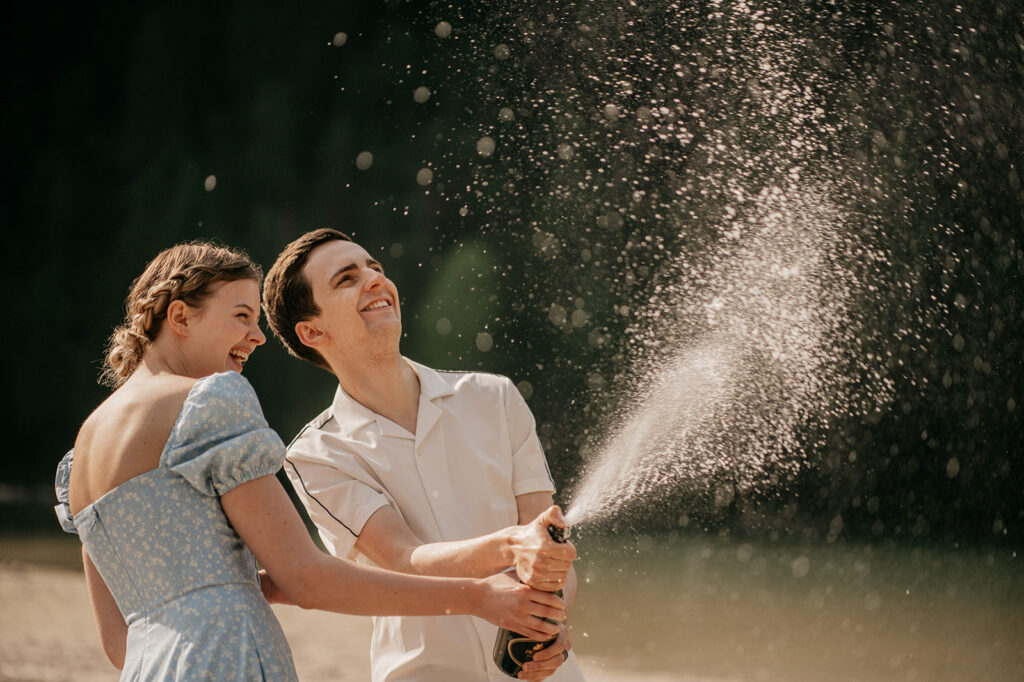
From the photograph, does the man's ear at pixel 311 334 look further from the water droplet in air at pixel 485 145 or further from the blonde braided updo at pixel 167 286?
the water droplet in air at pixel 485 145

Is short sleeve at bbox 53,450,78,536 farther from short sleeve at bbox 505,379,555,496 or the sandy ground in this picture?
the sandy ground

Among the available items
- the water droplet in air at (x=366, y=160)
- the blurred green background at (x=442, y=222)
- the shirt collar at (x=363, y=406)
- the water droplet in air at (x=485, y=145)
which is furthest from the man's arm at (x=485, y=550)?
the water droplet in air at (x=366, y=160)

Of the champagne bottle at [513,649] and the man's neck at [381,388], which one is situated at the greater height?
the man's neck at [381,388]

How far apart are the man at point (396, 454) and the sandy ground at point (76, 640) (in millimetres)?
3970

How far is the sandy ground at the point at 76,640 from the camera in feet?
21.7

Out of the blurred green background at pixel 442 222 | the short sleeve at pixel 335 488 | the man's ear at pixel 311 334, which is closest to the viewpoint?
the short sleeve at pixel 335 488

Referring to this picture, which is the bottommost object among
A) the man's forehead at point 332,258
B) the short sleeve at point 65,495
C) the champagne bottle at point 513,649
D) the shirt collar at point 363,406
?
the champagne bottle at point 513,649

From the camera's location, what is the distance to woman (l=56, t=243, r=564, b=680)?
79.2 inches

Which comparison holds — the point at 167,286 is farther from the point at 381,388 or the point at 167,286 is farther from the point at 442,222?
the point at 442,222

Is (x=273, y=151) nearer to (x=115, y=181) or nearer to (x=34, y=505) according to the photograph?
(x=115, y=181)

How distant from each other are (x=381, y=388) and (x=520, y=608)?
3.07 feet

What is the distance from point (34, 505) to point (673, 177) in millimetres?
10620

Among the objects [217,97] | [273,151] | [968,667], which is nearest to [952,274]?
[968,667]

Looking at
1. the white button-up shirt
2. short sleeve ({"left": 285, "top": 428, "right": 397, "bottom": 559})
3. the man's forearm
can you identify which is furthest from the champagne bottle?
short sleeve ({"left": 285, "top": 428, "right": 397, "bottom": 559})
